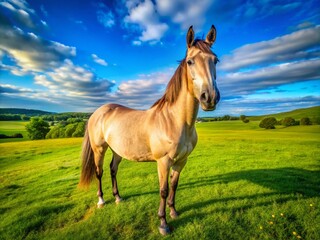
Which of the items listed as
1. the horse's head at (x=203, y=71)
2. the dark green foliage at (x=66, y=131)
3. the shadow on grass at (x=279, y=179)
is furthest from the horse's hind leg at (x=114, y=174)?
the dark green foliage at (x=66, y=131)

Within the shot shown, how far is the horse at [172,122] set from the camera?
259 cm

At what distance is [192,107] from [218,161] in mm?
6083

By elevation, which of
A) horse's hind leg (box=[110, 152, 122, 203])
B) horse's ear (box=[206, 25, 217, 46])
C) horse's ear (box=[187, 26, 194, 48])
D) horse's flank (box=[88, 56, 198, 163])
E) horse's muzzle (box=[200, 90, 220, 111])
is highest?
horse's ear (box=[206, 25, 217, 46])

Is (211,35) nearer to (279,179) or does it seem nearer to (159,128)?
(159,128)

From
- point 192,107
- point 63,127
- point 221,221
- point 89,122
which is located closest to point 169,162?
point 192,107

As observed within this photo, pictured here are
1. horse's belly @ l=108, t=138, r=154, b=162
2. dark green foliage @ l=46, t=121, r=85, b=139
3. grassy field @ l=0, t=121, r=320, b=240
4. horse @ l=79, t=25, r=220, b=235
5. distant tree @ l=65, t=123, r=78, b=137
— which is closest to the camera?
horse @ l=79, t=25, r=220, b=235

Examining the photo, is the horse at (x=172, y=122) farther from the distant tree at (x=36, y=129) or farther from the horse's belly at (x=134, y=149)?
the distant tree at (x=36, y=129)

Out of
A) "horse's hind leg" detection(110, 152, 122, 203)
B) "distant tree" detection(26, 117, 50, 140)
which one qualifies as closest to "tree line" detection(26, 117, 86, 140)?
"distant tree" detection(26, 117, 50, 140)

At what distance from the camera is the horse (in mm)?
2592

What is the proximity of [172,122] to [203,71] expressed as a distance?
A: 1176 millimetres

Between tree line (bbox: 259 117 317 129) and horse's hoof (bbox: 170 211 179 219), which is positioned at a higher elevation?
tree line (bbox: 259 117 317 129)

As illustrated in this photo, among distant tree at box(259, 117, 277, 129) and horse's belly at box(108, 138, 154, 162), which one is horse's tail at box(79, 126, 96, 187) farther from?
distant tree at box(259, 117, 277, 129)

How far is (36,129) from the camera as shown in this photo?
127 ft

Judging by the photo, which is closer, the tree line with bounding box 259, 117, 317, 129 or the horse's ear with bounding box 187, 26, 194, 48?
the horse's ear with bounding box 187, 26, 194, 48
